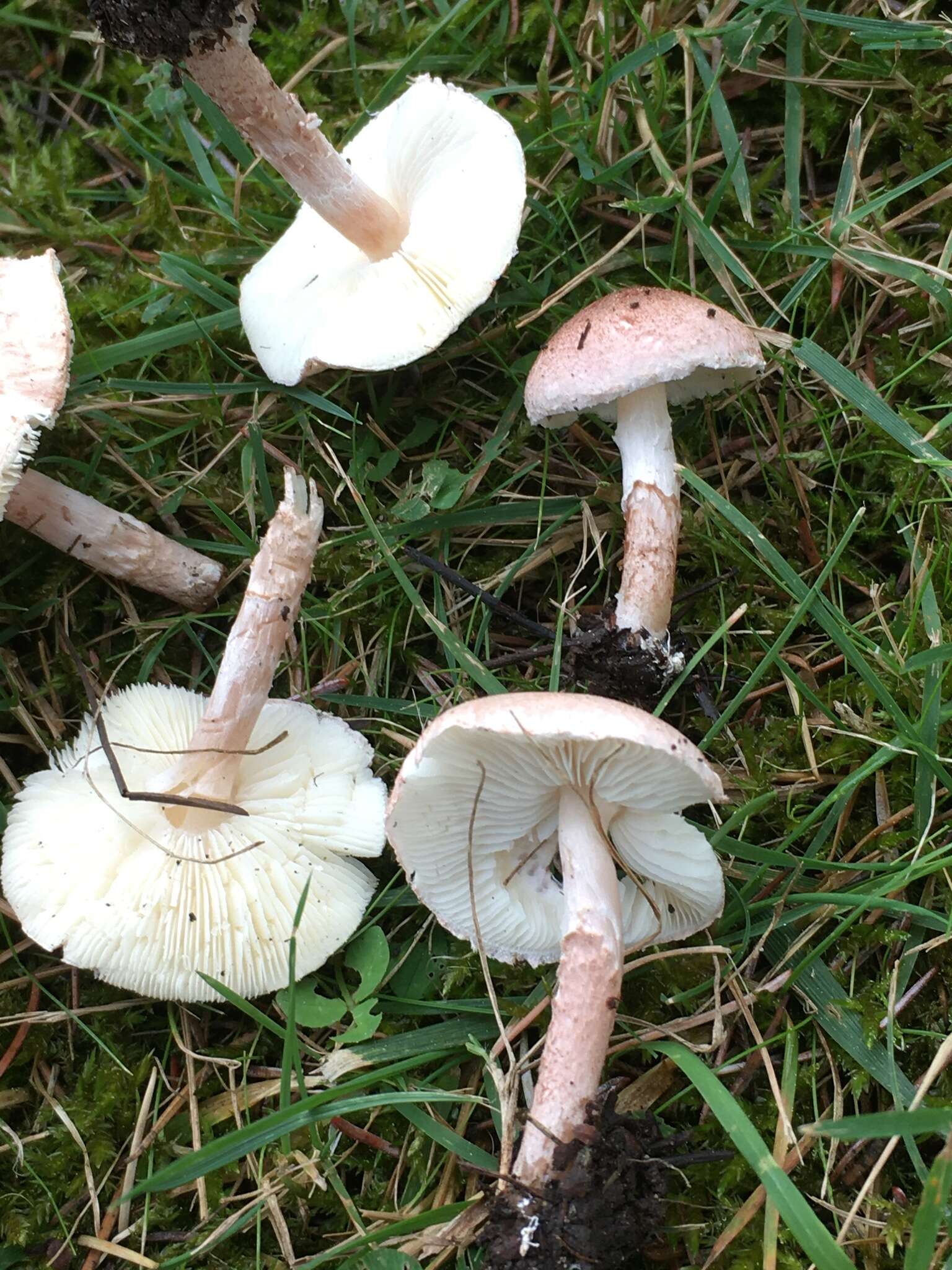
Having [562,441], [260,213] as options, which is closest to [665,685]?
[562,441]

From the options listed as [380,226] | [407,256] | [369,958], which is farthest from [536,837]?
[380,226]

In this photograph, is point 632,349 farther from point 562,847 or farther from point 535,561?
point 562,847

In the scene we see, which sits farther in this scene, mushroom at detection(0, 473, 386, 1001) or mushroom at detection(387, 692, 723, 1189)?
mushroom at detection(0, 473, 386, 1001)

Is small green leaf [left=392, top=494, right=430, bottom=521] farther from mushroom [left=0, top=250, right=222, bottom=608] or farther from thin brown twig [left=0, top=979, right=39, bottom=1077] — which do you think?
thin brown twig [left=0, top=979, right=39, bottom=1077]

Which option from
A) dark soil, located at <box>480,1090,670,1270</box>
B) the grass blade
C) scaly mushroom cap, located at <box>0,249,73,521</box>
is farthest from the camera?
scaly mushroom cap, located at <box>0,249,73,521</box>

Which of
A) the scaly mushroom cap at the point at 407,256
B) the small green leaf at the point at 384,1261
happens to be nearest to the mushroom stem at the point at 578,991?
the small green leaf at the point at 384,1261

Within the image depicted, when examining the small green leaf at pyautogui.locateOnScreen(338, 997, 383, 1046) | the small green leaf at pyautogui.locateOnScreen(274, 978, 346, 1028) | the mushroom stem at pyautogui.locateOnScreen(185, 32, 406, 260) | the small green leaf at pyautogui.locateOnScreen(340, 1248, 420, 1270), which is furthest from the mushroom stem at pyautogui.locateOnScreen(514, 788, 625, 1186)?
the mushroom stem at pyautogui.locateOnScreen(185, 32, 406, 260)

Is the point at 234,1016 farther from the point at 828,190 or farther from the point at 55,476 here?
the point at 828,190
